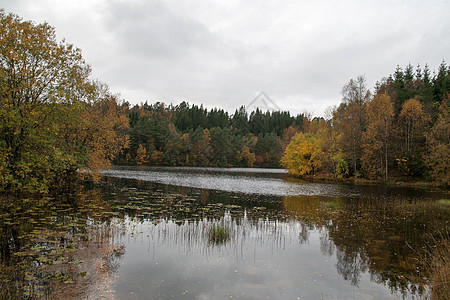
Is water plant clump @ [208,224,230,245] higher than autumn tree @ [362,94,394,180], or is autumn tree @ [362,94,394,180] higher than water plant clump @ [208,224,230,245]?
autumn tree @ [362,94,394,180]

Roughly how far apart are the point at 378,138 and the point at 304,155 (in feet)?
61.2

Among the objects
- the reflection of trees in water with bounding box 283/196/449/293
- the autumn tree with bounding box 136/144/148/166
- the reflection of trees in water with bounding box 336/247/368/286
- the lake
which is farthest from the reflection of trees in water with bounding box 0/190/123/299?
the autumn tree with bounding box 136/144/148/166

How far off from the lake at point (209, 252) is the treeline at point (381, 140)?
3637cm

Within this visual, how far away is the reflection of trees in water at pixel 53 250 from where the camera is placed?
7.94 metres

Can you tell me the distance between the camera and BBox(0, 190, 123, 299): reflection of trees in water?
7.94 meters

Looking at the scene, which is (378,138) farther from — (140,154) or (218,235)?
(140,154)

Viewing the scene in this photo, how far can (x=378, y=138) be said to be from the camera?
56.0 metres

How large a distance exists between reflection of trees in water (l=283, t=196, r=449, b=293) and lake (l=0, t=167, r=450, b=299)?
0.20 feet

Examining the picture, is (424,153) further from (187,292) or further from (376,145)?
(187,292)

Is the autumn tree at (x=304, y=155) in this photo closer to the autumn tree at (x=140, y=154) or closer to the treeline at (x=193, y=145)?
the treeline at (x=193, y=145)

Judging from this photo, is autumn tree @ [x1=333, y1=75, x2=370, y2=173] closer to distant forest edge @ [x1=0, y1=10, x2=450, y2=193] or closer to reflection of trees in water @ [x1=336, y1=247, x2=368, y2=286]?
distant forest edge @ [x1=0, y1=10, x2=450, y2=193]

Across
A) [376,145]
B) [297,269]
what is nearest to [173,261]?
[297,269]

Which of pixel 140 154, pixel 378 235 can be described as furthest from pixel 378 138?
pixel 140 154

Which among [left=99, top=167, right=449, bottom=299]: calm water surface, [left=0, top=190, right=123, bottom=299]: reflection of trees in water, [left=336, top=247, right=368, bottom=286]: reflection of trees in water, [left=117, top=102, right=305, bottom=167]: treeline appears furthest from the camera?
[left=117, top=102, right=305, bottom=167]: treeline
